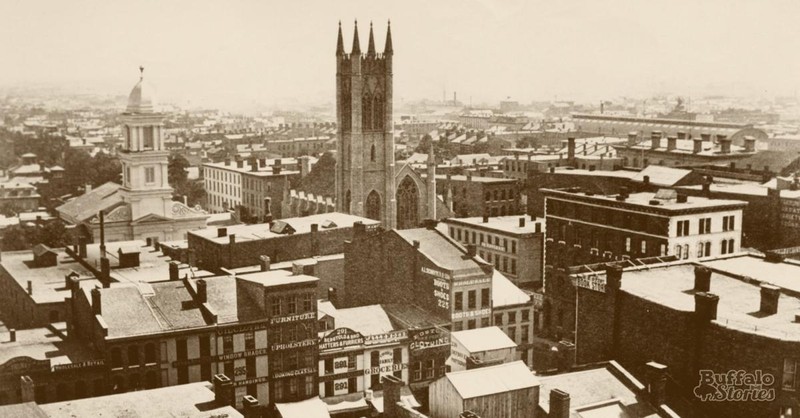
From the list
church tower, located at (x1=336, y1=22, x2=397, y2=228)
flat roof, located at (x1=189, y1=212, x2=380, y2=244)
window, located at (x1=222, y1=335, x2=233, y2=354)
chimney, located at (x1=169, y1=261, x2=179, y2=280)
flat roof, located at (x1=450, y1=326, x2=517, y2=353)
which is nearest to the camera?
window, located at (x1=222, y1=335, x2=233, y2=354)

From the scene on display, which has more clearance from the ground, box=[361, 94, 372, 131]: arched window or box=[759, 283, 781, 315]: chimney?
box=[361, 94, 372, 131]: arched window

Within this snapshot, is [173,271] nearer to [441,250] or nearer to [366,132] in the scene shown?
[441,250]

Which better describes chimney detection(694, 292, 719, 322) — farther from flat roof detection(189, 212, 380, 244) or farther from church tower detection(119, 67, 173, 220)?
church tower detection(119, 67, 173, 220)

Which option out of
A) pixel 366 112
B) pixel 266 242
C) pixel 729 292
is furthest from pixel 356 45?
pixel 729 292

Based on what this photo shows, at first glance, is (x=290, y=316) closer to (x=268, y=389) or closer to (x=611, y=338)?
(x=268, y=389)

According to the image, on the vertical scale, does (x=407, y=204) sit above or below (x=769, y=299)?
below

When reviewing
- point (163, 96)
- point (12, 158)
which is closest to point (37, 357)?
point (163, 96)

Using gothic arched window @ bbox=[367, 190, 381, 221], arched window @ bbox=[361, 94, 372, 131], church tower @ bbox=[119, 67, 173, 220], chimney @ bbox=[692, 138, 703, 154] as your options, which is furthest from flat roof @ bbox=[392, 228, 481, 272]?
chimney @ bbox=[692, 138, 703, 154]
